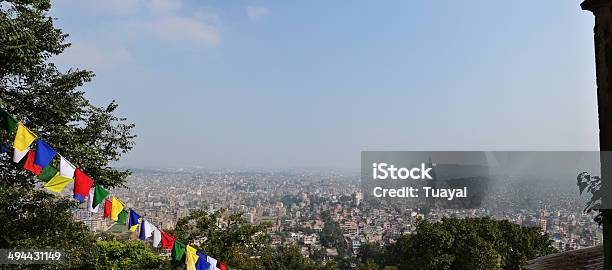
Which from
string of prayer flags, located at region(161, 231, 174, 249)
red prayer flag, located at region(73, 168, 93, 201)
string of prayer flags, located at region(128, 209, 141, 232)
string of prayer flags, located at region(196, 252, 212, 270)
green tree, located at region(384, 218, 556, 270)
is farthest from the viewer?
green tree, located at region(384, 218, 556, 270)

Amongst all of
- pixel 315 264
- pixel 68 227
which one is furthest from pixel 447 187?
pixel 68 227

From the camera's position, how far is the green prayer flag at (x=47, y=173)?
629cm

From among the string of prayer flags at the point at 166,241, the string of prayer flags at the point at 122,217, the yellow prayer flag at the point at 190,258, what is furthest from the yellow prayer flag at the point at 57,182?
the yellow prayer flag at the point at 190,258

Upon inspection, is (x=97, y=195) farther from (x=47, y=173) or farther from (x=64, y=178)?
(x=47, y=173)

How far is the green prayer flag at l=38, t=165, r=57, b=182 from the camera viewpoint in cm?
629

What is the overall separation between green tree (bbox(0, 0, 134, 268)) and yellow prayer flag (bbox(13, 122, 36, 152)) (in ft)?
8.02

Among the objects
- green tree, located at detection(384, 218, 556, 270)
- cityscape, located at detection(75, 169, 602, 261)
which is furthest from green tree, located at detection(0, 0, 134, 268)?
green tree, located at detection(384, 218, 556, 270)

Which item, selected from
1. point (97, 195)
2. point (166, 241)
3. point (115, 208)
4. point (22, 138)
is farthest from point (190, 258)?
point (22, 138)

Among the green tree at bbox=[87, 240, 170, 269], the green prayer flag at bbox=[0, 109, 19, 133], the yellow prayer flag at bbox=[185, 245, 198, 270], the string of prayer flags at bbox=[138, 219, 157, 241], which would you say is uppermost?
the green prayer flag at bbox=[0, 109, 19, 133]

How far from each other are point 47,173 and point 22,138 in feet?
2.77

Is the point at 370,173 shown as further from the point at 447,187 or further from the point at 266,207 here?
the point at 266,207

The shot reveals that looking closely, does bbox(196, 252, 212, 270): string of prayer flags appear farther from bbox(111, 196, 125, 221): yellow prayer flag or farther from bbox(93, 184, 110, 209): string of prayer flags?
bbox(93, 184, 110, 209): string of prayer flags

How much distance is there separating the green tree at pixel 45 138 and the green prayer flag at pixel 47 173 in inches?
82.8

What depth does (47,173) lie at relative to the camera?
635cm
